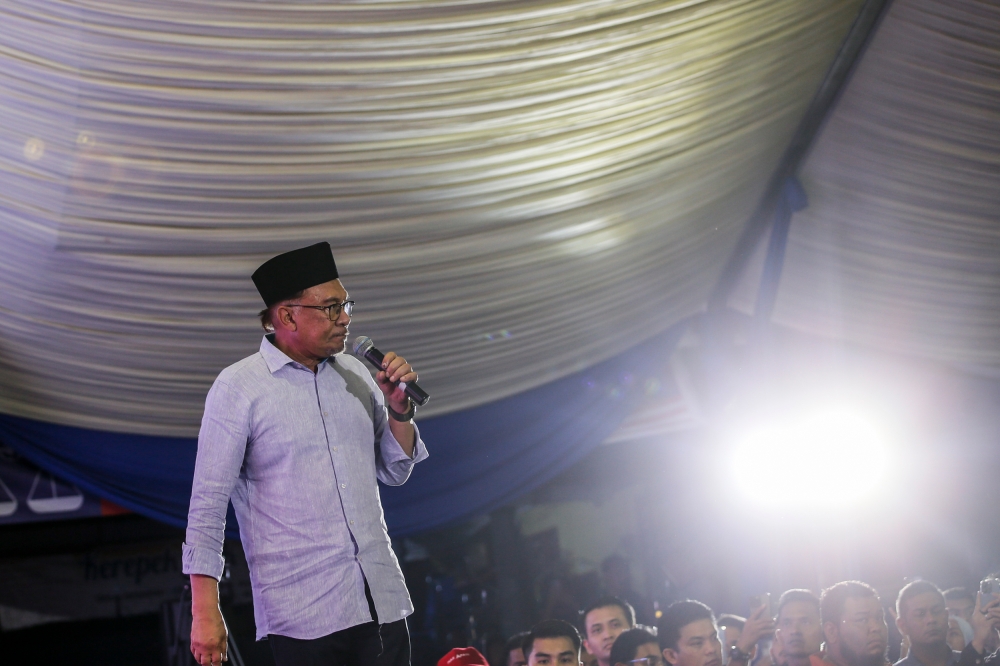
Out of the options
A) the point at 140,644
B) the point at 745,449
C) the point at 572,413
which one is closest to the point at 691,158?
the point at 572,413

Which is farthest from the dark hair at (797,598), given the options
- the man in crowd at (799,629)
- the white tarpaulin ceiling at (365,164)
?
the white tarpaulin ceiling at (365,164)

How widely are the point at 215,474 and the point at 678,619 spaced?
7.90ft

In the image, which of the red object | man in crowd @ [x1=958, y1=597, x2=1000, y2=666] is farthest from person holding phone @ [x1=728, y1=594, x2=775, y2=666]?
the red object

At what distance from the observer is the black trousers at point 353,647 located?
1.41 m

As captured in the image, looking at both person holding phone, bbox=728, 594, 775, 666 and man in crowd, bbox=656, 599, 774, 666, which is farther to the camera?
person holding phone, bbox=728, 594, 775, 666

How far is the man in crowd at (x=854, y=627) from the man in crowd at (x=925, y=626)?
0.20m

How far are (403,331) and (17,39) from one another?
1916 mm

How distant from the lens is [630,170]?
3246 millimetres

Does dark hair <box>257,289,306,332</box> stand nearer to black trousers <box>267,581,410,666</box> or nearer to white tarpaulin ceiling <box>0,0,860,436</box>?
black trousers <box>267,581,410,666</box>

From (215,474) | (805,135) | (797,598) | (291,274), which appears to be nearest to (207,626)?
(215,474)

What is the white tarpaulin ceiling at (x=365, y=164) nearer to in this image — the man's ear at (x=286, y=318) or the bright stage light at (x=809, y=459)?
the man's ear at (x=286, y=318)

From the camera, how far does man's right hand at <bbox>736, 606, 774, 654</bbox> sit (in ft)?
13.4

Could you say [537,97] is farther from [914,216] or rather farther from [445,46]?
[914,216]

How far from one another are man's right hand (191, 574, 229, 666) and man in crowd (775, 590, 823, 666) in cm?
275
